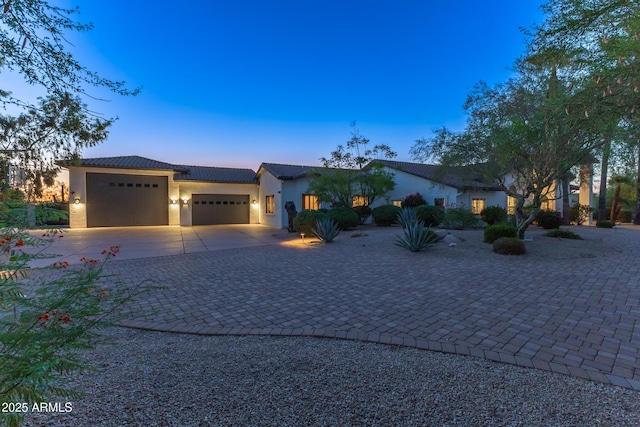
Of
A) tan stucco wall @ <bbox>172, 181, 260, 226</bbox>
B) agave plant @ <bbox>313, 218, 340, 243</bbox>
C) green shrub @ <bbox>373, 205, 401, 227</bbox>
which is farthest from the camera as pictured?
tan stucco wall @ <bbox>172, 181, 260, 226</bbox>

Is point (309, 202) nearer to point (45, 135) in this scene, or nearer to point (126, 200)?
point (126, 200)

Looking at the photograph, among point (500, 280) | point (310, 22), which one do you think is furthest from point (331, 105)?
point (500, 280)

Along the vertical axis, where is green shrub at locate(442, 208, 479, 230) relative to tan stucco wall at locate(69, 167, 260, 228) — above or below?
below

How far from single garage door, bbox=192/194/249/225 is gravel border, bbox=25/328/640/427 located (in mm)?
20126

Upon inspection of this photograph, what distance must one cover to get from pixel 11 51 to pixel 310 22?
10626 mm

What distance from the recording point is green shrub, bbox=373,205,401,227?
58.6ft

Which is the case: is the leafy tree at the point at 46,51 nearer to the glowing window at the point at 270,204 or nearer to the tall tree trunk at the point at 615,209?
the glowing window at the point at 270,204

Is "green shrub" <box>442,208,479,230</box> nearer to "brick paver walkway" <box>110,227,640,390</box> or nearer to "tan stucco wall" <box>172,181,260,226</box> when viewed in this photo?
"brick paver walkway" <box>110,227,640,390</box>

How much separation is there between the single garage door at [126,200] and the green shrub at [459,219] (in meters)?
18.7

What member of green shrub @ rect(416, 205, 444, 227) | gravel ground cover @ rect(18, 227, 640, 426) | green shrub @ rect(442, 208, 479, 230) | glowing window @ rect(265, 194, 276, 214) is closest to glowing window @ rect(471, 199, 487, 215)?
green shrub @ rect(442, 208, 479, 230)

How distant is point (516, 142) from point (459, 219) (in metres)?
8.00

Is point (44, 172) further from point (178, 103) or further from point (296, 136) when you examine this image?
point (296, 136)

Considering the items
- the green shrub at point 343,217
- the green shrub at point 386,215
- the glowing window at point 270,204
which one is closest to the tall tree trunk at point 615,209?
the green shrub at point 386,215

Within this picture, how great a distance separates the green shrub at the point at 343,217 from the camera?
15.4 metres
